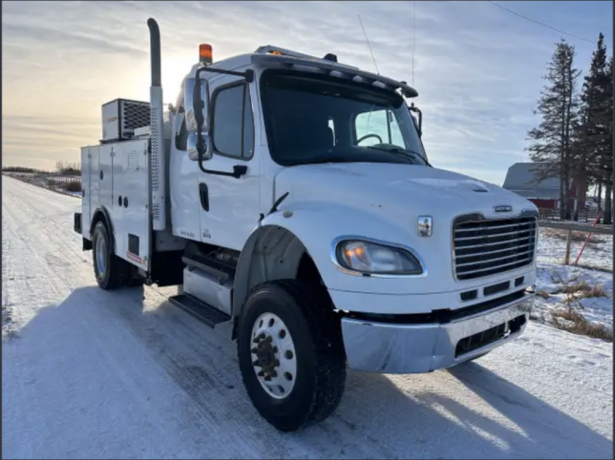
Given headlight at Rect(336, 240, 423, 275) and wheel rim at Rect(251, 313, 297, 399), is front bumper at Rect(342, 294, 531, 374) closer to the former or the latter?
headlight at Rect(336, 240, 423, 275)

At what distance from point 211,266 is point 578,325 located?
167 inches

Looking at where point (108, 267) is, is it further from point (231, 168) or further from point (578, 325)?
point (578, 325)

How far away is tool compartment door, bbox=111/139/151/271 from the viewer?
579 centimetres

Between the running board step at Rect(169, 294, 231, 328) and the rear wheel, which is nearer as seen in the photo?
the running board step at Rect(169, 294, 231, 328)

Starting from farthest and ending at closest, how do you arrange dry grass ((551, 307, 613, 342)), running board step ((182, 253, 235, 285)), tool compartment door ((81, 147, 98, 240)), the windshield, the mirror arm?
1. tool compartment door ((81, 147, 98, 240))
2. dry grass ((551, 307, 613, 342))
3. running board step ((182, 253, 235, 285))
4. the windshield
5. the mirror arm

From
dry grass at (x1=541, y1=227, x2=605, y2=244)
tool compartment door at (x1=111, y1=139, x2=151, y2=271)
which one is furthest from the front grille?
dry grass at (x1=541, y1=227, x2=605, y2=244)

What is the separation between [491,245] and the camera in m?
3.31

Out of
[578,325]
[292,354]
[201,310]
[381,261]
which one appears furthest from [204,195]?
[578,325]

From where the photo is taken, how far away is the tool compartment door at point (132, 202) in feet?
19.0

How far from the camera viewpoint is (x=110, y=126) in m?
7.28

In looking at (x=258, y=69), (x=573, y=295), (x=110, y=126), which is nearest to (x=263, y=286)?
(x=258, y=69)

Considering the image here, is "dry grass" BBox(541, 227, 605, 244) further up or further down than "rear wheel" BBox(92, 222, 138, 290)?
further down

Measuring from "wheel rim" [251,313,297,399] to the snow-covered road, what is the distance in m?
0.32

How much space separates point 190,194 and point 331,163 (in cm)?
180
